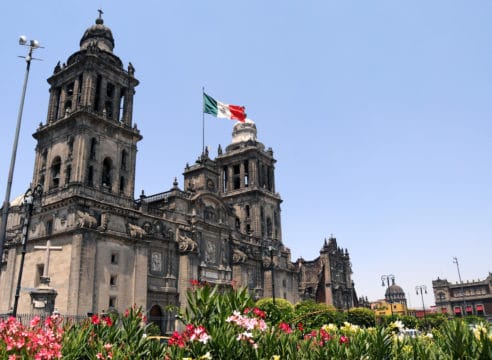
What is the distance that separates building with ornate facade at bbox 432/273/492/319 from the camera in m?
97.6

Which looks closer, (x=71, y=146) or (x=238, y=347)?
(x=238, y=347)

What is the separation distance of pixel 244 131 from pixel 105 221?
31361 mm

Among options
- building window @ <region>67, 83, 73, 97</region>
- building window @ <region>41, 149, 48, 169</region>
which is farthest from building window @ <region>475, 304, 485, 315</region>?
building window @ <region>67, 83, 73, 97</region>

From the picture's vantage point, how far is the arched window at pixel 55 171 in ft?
128

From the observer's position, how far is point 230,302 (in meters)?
8.23

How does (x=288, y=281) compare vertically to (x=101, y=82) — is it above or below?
below

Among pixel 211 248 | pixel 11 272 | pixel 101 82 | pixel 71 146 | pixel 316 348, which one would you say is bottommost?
pixel 316 348

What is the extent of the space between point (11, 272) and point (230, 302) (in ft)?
120

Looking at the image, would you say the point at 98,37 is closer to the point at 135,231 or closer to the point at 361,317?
the point at 135,231

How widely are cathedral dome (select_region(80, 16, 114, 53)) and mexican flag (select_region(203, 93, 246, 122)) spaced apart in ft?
36.7

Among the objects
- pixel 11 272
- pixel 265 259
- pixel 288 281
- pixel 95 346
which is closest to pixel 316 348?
pixel 95 346

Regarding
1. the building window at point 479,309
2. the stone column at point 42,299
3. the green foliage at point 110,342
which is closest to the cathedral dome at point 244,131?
the stone column at point 42,299

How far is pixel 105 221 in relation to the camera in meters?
36.1

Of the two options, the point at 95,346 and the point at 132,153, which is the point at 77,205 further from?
the point at 95,346
